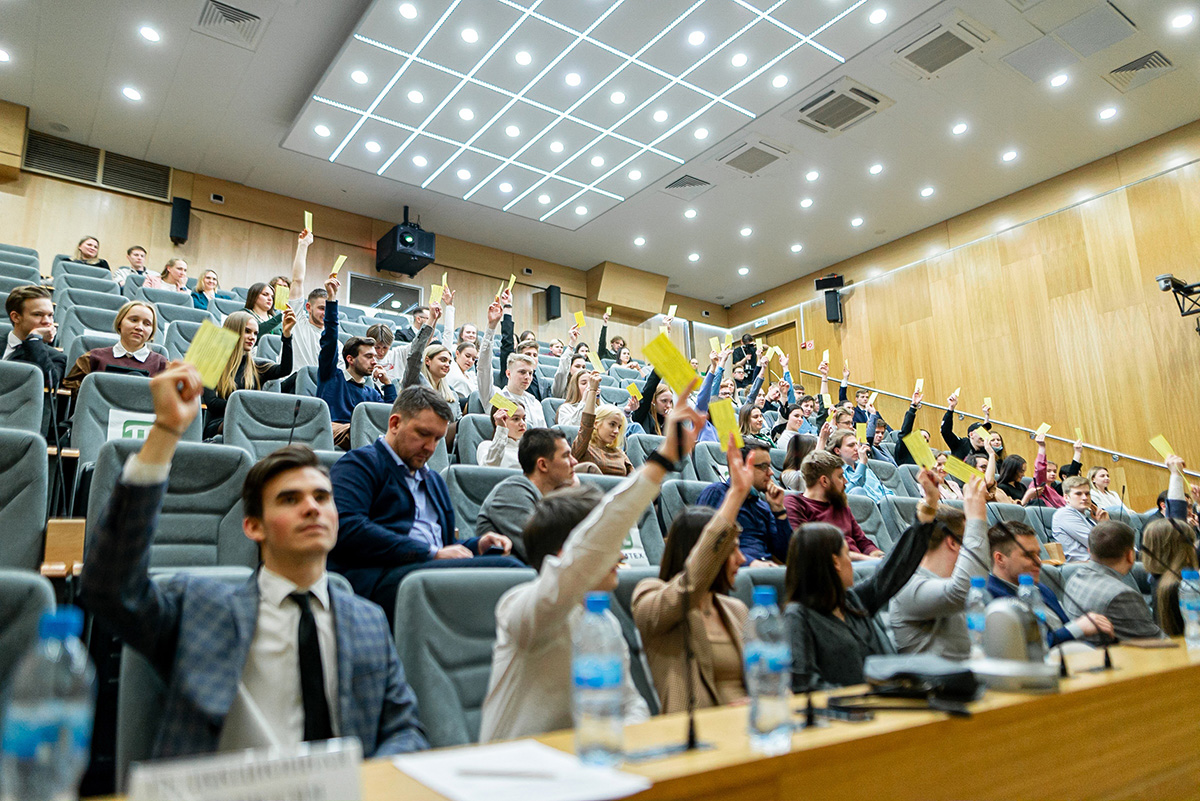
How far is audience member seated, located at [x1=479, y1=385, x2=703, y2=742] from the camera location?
1096mm

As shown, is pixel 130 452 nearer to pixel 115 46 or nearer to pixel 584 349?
pixel 584 349

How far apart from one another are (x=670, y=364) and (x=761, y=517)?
5.18 feet

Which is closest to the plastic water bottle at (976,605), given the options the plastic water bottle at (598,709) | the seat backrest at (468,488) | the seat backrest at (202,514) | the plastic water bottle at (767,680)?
the plastic water bottle at (767,680)

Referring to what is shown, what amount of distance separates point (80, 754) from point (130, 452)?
144 cm

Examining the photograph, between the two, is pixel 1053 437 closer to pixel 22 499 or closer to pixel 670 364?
pixel 670 364

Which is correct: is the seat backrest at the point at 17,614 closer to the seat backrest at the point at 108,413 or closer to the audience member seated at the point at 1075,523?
the seat backrest at the point at 108,413

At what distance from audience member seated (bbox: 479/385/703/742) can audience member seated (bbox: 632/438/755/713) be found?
0.25 metres

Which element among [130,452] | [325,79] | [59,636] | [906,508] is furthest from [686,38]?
[59,636]

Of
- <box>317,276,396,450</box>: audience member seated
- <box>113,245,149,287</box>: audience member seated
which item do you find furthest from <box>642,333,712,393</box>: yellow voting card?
<box>113,245,149,287</box>: audience member seated

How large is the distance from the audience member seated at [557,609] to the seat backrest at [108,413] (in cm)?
190

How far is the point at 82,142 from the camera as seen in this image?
7289mm

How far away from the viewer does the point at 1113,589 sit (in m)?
2.38

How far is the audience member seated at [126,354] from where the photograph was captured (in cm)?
303

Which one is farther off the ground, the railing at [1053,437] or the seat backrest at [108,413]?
the railing at [1053,437]
